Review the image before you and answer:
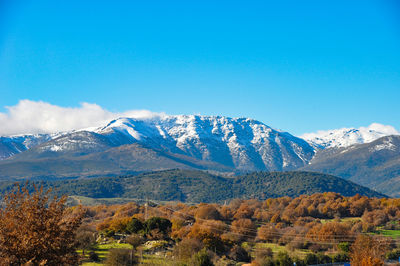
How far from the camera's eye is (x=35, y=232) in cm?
1719

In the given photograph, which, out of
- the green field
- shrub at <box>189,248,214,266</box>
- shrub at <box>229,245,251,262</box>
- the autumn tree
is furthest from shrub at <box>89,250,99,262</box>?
the green field

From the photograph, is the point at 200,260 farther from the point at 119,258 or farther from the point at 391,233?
the point at 391,233

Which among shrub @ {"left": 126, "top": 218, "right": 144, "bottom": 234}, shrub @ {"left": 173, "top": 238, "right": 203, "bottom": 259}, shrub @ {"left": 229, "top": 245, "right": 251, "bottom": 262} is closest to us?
shrub @ {"left": 173, "top": 238, "right": 203, "bottom": 259}

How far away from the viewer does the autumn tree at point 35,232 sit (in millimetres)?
17031

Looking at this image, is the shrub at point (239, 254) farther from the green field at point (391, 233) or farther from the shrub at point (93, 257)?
the green field at point (391, 233)

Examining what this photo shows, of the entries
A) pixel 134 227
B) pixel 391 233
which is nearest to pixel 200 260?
pixel 134 227

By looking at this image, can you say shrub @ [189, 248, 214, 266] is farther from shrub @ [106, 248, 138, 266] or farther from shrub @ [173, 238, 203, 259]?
shrub @ [173, 238, 203, 259]

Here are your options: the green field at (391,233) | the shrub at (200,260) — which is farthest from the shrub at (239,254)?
the green field at (391,233)

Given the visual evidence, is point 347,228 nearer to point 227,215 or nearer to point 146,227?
point 227,215

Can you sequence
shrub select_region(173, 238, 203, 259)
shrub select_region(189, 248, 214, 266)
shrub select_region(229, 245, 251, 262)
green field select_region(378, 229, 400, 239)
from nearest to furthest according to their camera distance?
1. shrub select_region(189, 248, 214, 266)
2. shrub select_region(173, 238, 203, 259)
3. shrub select_region(229, 245, 251, 262)
4. green field select_region(378, 229, 400, 239)

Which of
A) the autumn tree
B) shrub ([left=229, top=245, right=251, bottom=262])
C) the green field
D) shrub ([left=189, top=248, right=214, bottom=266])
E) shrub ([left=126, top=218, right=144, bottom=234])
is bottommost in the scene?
shrub ([left=229, top=245, right=251, bottom=262])

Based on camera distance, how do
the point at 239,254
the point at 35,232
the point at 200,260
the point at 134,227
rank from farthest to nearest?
the point at 134,227, the point at 239,254, the point at 200,260, the point at 35,232

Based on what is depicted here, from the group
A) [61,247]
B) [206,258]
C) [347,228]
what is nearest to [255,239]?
[347,228]

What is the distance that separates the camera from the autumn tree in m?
17.0
